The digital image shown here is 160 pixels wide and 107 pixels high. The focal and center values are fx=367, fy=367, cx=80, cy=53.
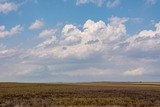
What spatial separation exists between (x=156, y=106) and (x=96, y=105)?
7054 mm

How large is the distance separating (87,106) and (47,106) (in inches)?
182

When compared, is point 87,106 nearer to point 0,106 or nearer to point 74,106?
point 74,106

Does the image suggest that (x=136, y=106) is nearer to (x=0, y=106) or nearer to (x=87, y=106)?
(x=87, y=106)

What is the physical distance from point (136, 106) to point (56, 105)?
954 cm

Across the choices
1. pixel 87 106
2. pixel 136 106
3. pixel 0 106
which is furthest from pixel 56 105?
pixel 136 106

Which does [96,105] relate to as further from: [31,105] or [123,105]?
[31,105]

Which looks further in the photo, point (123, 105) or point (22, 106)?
point (123, 105)

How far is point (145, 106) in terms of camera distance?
4366 centimetres

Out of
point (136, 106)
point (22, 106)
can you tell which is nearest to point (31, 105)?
point (22, 106)

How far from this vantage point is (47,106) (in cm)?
4172

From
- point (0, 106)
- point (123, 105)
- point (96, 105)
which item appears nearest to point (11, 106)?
point (0, 106)

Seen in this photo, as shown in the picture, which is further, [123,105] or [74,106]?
[123,105]

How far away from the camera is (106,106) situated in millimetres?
42500

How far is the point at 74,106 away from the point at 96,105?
368 centimetres
